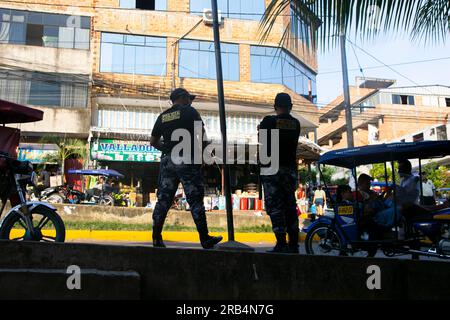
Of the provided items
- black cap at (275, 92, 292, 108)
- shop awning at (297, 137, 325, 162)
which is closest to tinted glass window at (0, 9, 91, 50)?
shop awning at (297, 137, 325, 162)

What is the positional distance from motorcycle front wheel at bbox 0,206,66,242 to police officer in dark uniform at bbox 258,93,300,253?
6.90ft

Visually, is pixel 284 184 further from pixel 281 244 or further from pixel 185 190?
pixel 185 190

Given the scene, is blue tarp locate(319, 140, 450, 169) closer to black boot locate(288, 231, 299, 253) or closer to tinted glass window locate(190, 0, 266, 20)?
black boot locate(288, 231, 299, 253)

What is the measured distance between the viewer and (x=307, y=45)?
2383mm

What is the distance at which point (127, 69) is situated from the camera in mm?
21766

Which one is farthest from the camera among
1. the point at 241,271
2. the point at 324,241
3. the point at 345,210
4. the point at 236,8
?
the point at 236,8

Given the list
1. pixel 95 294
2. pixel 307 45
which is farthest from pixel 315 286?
pixel 307 45

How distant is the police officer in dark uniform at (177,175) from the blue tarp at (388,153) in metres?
2.14

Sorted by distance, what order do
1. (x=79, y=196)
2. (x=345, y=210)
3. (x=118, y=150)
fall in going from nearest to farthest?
(x=345, y=210) → (x=79, y=196) → (x=118, y=150)

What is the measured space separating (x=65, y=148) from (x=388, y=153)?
1664 centimetres

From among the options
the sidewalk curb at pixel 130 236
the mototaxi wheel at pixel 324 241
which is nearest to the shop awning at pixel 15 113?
the mototaxi wheel at pixel 324 241

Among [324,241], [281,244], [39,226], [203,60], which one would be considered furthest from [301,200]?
[39,226]

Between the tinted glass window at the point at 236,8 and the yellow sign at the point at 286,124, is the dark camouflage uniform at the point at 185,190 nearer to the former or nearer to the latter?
the yellow sign at the point at 286,124

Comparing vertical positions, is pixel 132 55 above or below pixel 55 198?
above
